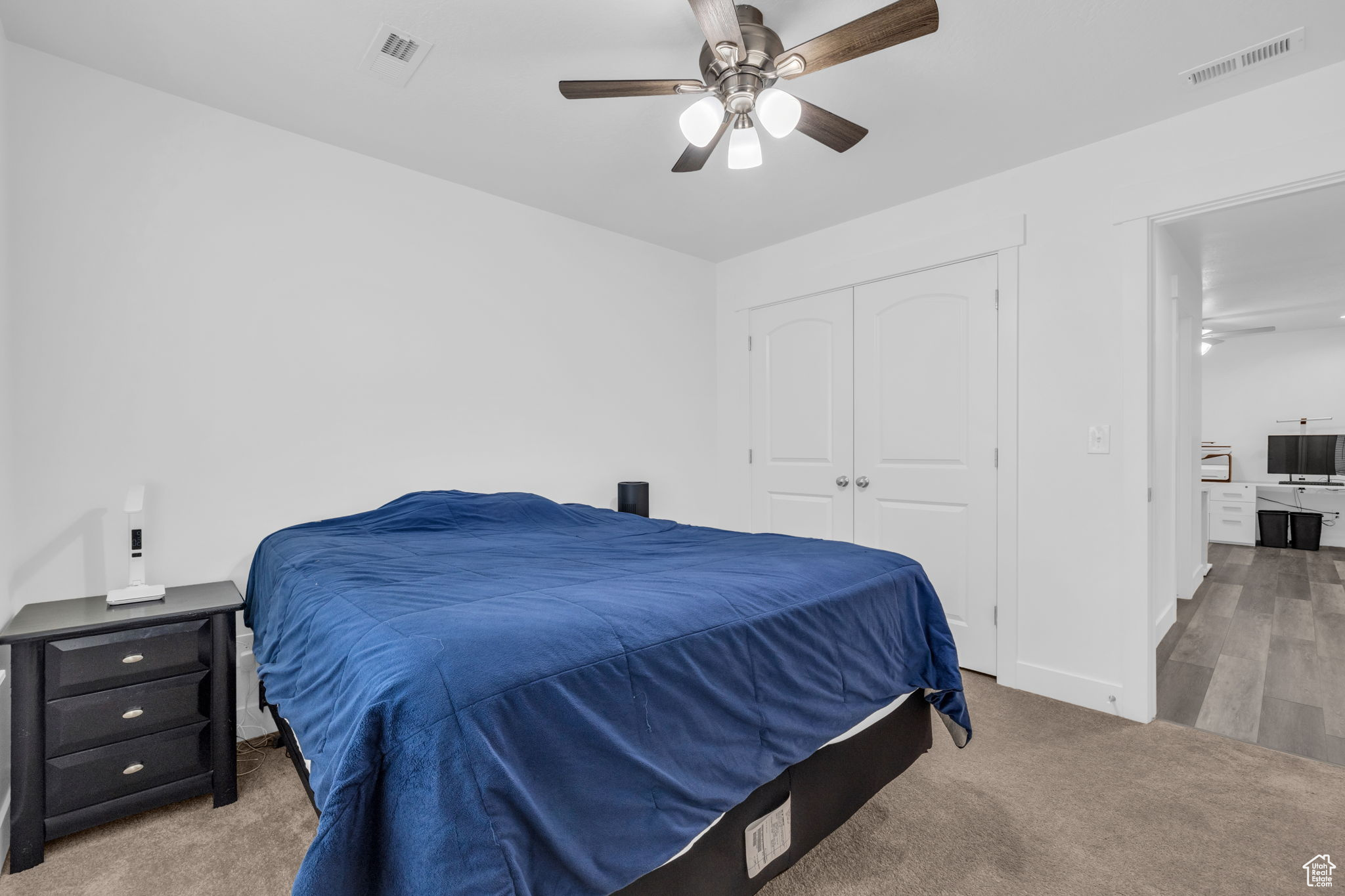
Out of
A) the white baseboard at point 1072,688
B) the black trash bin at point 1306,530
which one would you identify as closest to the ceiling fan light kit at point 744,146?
the white baseboard at point 1072,688

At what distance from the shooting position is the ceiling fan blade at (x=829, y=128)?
199cm

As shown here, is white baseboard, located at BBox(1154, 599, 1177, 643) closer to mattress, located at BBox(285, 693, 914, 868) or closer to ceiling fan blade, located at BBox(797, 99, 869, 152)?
mattress, located at BBox(285, 693, 914, 868)

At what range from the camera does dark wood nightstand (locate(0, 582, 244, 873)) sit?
169 cm

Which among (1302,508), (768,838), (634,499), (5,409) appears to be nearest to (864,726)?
(768,838)

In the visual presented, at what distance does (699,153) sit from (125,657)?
239cm

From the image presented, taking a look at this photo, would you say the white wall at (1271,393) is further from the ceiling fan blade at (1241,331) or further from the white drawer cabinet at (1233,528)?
the white drawer cabinet at (1233,528)

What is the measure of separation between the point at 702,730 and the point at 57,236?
8.90ft

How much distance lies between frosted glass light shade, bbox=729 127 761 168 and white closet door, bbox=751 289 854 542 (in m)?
1.84

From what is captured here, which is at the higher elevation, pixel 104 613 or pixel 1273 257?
pixel 1273 257

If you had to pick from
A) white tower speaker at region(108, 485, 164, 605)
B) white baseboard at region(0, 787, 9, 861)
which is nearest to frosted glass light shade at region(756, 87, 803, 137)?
white tower speaker at region(108, 485, 164, 605)

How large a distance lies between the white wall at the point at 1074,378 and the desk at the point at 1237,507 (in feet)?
16.2

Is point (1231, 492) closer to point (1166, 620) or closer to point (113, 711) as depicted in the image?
point (1166, 620)

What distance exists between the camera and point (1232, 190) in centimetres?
234

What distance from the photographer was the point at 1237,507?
644 cm
